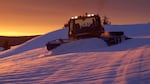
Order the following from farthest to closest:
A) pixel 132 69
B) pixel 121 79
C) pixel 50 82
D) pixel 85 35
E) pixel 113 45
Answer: pixel 85 35
pixel 113 45
pixel 132 69
pixel 50 82
pixel 121 79

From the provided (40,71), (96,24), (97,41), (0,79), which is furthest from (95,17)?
(0,79)

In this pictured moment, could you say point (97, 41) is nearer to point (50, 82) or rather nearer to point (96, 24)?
point (96, 24)

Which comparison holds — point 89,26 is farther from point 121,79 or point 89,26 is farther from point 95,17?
point 121,79

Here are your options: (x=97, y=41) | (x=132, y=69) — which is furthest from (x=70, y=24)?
(x=132, y=69)

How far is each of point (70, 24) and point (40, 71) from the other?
35.9ft

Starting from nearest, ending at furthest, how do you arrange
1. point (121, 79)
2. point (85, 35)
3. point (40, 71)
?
point (121, 79) → point (40, 71) → point (85, 35)

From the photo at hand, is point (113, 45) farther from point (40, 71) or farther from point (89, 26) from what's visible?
point (40, 71)

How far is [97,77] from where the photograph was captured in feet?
36.7

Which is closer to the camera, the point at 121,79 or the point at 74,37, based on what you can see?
the point at 121,79

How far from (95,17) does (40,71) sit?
1071cm

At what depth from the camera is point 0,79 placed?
12477 millimetres

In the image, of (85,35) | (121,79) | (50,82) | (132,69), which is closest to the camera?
(121,79)

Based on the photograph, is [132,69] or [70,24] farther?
[70,24]

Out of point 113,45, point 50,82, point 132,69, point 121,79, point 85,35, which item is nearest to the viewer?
point 121,79
